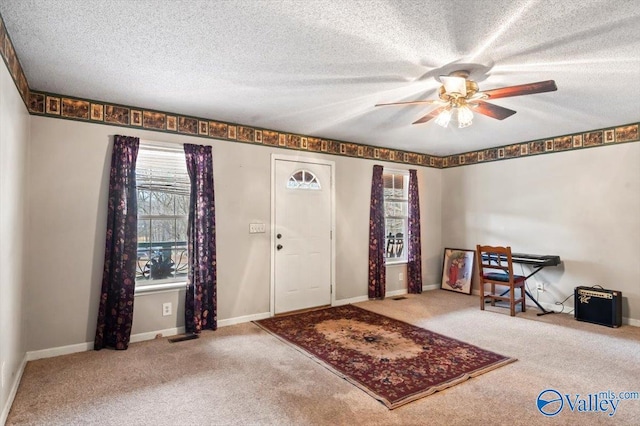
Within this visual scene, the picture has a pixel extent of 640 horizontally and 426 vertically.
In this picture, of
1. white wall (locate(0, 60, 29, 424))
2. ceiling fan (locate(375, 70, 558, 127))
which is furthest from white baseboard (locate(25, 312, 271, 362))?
ceiling fan (locate(375, 70, 558, 127))

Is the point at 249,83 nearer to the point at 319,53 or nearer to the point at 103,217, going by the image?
the point at 319,53

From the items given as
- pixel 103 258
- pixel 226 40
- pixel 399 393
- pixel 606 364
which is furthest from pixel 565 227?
A: pixel 103 258

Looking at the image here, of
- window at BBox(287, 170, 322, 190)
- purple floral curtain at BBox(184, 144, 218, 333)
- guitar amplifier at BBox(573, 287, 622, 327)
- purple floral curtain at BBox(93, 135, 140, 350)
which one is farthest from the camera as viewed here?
window at BBox(287, 170, 322, 190)

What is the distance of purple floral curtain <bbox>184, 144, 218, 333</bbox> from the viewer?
3.90 meters

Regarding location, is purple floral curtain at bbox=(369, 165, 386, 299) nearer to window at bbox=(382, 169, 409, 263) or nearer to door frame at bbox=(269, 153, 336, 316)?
window at bbox=(382, 169, 409, 263)

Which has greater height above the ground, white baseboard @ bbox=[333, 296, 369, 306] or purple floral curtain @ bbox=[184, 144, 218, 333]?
purple floral curtain @ bbox=[184, 144, 218, 333]

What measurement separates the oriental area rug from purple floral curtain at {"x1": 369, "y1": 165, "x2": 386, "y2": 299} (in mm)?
954

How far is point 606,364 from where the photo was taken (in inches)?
120

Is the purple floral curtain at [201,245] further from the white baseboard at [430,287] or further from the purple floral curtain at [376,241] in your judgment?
the white baseboard at [430,287]

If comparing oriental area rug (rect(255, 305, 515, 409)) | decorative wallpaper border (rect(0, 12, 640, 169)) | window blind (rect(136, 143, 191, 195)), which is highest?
decorative wallpaper border (rect(0, 12, 640, 169))

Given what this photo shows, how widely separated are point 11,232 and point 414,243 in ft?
16.9


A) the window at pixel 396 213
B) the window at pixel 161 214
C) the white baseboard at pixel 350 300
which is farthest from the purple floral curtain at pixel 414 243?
the window at pixel 161 214

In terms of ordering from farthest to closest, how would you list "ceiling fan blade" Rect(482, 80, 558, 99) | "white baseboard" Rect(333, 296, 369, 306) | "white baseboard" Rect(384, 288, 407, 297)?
1. "white baseboard" Rect(384, 288, 407, 297)
2. "white baseboard" Rect(333, 296, 369, 306)
3. "ceiling fan blade" Rect(482, 80, 558, 99)

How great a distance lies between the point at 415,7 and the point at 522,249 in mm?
4581
